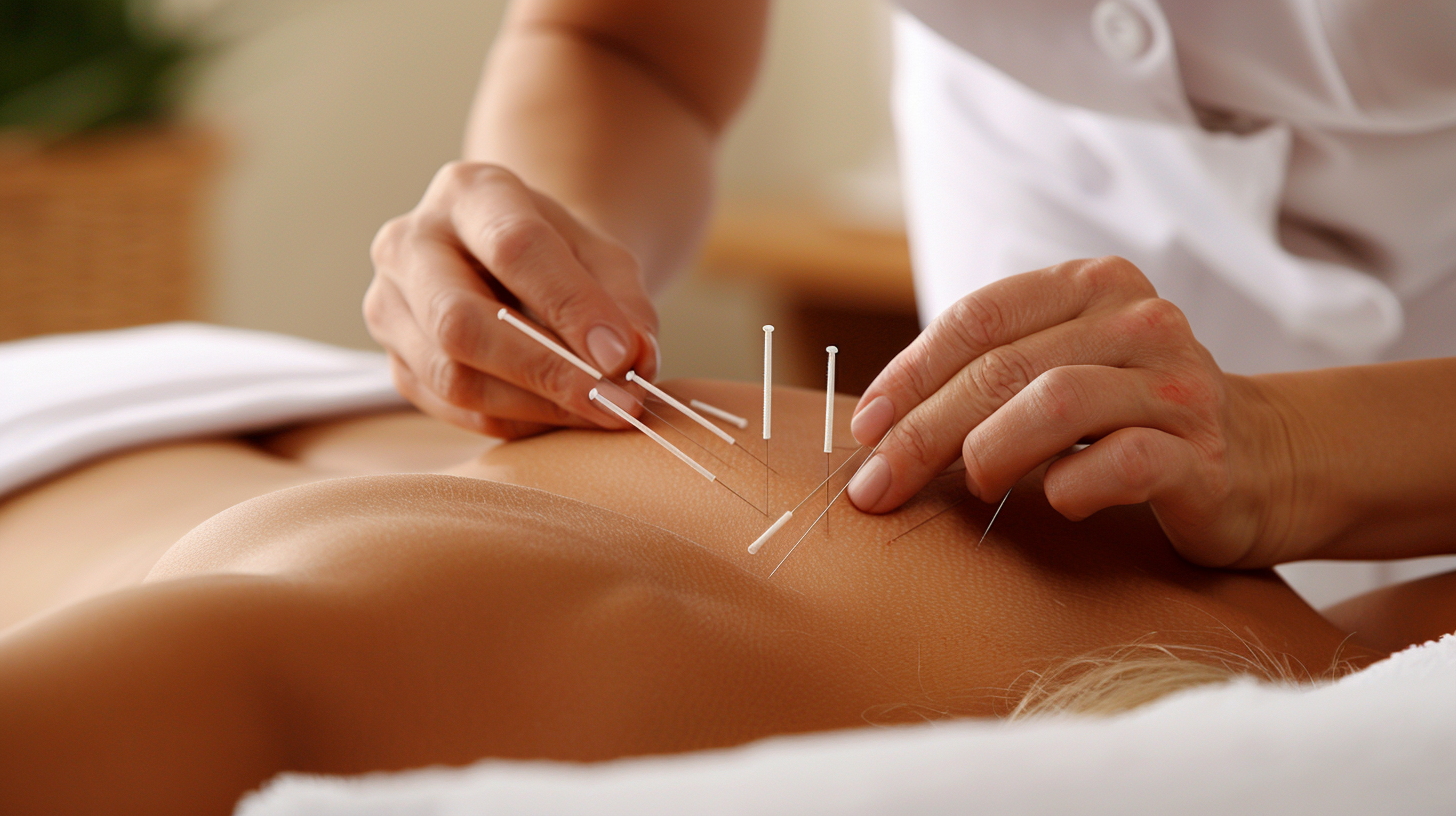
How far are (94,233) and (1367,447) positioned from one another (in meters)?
2.23

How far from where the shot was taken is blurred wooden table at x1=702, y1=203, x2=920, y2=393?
305cm

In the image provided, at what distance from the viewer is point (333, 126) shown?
10.6ft

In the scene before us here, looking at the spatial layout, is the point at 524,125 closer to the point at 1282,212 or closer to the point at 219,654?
the point at 1282,212

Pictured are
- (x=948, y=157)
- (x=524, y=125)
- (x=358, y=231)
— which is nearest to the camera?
(x=524, y=125)

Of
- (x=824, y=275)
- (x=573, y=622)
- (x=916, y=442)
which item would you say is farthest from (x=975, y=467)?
(x=824, y=275)

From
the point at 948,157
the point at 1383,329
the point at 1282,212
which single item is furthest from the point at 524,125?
the point at 1383,329

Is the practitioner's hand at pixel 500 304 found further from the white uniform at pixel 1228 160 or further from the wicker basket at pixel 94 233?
the wicker basket at pixel 94 233

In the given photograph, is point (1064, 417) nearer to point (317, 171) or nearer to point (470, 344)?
point (470, 344)

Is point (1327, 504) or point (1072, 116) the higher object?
point (1072, 116)

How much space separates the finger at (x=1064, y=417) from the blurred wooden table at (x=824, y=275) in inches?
87.3

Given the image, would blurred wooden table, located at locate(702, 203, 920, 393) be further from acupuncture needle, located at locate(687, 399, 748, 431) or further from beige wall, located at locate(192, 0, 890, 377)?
acupuncture needle, located at locate(687, 399, 748, 431)

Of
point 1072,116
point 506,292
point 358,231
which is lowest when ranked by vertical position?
point 358,231

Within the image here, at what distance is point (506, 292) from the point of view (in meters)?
0.97

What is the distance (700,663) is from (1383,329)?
3.11 feet
